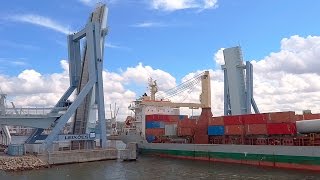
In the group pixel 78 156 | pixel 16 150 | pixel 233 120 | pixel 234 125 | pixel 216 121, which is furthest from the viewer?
pixel 216 121

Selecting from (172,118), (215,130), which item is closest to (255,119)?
(215,130)

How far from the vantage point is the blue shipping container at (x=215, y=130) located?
43653 mm

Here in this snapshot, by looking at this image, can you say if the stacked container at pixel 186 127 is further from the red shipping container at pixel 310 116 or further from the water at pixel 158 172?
the red shipping container at pixel 310 116

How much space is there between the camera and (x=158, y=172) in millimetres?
35438

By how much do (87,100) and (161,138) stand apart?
12.2 meters

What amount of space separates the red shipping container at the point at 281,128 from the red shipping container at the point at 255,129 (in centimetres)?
52

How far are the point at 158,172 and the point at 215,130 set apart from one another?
441 inches

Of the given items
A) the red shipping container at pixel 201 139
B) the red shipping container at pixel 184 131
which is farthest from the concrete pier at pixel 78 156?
the red shipping container at pixel 201 139

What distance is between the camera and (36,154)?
40.7 m

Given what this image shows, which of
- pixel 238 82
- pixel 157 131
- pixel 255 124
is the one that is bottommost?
pixel 157 131

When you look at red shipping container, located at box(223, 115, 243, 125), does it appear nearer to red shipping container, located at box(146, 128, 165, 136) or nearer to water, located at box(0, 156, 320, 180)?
water, located at box(0, 156, 320, 180)

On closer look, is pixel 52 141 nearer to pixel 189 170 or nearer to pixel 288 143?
pixel 189 170

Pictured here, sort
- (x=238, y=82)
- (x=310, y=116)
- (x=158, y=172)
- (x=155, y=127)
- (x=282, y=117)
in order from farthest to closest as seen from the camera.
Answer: (x=155, y=127)
(x=238, y=82)
(x=310, y=116)
(x=282, y=117)
(x=158, y=172)

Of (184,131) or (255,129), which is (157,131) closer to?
(184,131)
